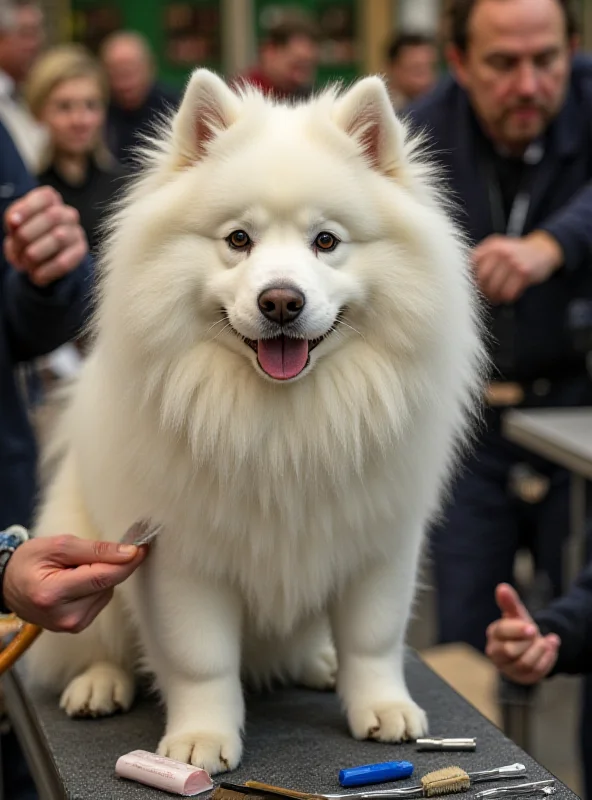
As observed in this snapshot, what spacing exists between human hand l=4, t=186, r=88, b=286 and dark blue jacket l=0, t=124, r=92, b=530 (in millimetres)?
115

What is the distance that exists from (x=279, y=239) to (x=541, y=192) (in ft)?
5.84

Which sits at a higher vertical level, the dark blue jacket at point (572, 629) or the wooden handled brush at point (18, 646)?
the wooden handled brush at point (18, 646)

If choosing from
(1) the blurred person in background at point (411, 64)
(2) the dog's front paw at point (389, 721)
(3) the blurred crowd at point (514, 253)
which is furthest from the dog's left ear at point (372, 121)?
(1) the blurred person in background at point (411, 64)

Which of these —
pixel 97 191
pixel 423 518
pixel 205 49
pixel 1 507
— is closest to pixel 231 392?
pixel 423 518

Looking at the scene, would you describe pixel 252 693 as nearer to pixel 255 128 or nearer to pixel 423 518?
pixel 423 518

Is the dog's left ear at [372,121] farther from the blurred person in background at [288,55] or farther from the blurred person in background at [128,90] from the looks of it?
the blurred person in background at [128,90]

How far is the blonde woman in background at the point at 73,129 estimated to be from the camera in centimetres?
500

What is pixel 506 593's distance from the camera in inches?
73.7

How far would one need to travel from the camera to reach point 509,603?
1.89 m

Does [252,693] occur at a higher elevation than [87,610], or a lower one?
lower

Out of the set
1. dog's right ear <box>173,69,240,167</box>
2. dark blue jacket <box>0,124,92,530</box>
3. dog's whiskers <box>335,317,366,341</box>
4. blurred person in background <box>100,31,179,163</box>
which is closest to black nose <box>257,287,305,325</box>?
dog's whiskers <box>335,317,366,341</box>

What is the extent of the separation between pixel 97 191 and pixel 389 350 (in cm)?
352

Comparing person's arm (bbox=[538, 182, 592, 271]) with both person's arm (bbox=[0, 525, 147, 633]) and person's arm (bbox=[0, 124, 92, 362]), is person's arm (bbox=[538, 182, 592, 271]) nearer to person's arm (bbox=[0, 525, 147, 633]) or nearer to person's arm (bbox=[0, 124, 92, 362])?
person's arm (bbox=[0, 124, 92, 362])

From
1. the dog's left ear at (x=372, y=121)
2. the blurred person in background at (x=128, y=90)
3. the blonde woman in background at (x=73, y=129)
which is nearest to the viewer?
the dog's left ear at (x=372, y=121)
